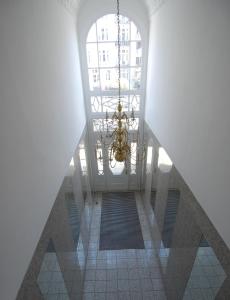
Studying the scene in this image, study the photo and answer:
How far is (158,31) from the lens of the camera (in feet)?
15.6

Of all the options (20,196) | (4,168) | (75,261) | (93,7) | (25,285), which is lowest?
(75,261)

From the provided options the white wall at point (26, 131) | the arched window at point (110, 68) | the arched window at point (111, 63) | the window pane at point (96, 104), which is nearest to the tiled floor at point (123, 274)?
the white wall at point (26, 131)

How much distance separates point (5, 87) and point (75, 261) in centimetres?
360

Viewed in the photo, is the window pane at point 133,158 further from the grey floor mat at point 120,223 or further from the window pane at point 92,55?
the window pane at point 92,55

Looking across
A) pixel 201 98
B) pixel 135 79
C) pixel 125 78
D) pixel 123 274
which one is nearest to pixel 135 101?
pixel 135 79

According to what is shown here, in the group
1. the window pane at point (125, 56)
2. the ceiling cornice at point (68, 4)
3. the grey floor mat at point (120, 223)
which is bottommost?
the grey floor mat at point (120, 223)

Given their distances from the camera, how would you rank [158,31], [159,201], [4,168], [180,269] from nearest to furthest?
[4,168]
[180,269]
[158,31]
[159,201]

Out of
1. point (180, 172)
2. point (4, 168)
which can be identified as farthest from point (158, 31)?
point (4, 168)

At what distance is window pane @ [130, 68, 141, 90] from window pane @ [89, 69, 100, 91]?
105cm

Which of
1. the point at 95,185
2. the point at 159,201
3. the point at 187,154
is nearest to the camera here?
the point at 187,154

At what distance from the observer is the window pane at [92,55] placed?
615 cm

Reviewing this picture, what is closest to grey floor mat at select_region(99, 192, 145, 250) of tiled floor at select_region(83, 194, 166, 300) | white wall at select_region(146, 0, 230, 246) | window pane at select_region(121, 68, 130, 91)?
tiled floor at select_region(83, 194, 166, 300)

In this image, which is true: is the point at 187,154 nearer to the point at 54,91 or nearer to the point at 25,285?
the point at 54,91

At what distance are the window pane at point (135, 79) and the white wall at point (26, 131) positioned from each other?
3504 millimetres
